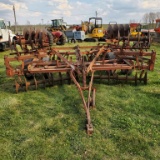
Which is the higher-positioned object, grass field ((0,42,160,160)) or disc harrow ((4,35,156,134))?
disc harrow ((4,35,156,134))

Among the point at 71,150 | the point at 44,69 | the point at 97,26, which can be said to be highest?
the point at 97,26

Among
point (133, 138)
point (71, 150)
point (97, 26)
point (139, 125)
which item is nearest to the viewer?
point (71, 150)

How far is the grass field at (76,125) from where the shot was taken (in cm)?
273

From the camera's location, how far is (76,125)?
3.36 meters

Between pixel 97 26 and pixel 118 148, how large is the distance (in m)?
17.1

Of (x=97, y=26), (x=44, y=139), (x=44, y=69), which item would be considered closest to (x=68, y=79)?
(x=44, y=69)

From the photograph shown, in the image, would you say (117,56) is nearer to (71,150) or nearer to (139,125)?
(139,125)

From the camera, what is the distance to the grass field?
2.73 metres

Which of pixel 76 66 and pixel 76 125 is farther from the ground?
pixel 76 66

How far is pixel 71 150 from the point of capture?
276 cm

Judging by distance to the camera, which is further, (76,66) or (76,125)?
(76,66)

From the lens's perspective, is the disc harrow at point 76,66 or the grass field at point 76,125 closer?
the grass field at point 76,125

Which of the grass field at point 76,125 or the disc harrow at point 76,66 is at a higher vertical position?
the disc harrow at point 76,66

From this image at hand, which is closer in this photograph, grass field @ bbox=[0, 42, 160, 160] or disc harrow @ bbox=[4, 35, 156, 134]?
grass field @ bbox=[0, 42, 160, 160]
